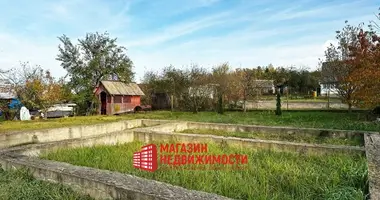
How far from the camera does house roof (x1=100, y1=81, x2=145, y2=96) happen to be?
63.8ft

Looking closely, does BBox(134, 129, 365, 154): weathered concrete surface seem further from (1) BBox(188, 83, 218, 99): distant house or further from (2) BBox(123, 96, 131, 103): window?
(2) BBox(123, 96, 131, 103): window

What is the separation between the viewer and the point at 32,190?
3.40 meters

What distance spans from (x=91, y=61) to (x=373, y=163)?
18917mm

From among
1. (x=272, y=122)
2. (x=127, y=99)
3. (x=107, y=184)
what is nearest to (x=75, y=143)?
(x=107, y=184)

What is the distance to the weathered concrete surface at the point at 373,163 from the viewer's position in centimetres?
283

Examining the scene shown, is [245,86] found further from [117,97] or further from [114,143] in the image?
[114,143]

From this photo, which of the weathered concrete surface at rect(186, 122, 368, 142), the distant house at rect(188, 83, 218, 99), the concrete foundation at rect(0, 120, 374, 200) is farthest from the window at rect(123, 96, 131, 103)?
the weathered concrete surface at rect(186, 122, 368, 142)

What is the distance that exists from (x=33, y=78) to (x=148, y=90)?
9.08 meters

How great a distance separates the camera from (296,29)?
480 inches

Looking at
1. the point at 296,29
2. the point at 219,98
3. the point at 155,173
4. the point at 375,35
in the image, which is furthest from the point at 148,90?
the point at 155,173

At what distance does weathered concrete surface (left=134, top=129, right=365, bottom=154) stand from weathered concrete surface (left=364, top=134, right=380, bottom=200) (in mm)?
291

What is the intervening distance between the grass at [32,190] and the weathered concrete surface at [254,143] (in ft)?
12.3

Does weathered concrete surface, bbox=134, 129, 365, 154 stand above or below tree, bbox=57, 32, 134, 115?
below

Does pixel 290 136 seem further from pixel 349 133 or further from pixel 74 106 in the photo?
pixel 74 106
